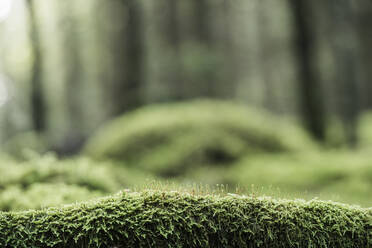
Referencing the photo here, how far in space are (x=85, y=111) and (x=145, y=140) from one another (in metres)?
15.9

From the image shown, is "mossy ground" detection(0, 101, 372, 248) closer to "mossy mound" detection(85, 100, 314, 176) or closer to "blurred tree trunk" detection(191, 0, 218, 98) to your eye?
"mossy mound" detection(85, 100, 314, 176)

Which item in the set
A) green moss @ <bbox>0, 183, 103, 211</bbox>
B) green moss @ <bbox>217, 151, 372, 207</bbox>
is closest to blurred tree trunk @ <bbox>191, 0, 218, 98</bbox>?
green moss @ <bbox>217, 151, 372, 207</bbox>

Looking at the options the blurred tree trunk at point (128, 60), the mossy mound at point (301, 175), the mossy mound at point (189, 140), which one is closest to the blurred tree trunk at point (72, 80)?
the blurred tree trunk at point (128, 60)

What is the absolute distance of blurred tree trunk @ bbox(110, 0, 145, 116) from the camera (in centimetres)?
1084

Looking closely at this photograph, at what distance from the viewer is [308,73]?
10.0m

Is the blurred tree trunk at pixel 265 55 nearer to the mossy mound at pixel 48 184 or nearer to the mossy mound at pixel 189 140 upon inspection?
the mossy mound at pixel 189 140

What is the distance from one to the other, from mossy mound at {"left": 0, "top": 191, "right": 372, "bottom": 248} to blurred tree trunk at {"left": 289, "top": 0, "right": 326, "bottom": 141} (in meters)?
7.73

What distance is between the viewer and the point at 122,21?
36.6ft

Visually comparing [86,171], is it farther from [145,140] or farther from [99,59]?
[99,59]

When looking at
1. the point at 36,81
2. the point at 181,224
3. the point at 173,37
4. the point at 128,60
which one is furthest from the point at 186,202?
the point at 36,81

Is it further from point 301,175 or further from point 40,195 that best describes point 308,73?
point 40,195

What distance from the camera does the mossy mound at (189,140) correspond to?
739cm

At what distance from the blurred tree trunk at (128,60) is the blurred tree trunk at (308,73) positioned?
4826mm

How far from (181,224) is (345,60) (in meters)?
9.06
